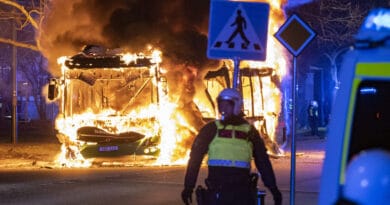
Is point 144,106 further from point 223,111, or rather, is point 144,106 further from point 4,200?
point 223,111

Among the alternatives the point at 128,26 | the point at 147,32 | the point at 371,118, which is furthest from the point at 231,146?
the point at 128,26

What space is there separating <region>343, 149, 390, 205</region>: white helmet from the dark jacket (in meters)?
2.95

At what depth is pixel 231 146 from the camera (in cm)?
585

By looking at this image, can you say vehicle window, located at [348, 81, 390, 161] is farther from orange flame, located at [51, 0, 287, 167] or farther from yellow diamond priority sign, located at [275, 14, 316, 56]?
orange flame, located at [51, 0, 287, 167]

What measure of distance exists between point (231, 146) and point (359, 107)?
2414 mm

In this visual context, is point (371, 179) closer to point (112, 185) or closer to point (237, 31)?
point (237, 31)

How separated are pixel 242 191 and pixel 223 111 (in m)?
0.69

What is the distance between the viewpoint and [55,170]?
1652 centimetres

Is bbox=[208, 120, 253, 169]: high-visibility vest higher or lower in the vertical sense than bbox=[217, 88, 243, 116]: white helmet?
lower

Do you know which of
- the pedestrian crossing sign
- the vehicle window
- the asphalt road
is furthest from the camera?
the asphalt road

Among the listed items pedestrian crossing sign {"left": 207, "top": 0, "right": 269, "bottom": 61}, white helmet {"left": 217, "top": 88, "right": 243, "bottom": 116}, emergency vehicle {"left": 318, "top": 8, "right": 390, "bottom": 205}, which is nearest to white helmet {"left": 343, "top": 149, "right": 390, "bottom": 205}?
emergency vehicle {"left": 318, "top": 8, "right": 390, "bottom": 205}

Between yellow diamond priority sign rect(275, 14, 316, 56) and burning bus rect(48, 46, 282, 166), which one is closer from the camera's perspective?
yellow diamond priority sign rect(275, 14, 316, 56)

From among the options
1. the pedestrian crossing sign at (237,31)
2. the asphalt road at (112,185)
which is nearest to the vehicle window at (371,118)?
the pedestrian crossing sign at (237,31)

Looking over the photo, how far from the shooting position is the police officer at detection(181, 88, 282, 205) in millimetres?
5812
